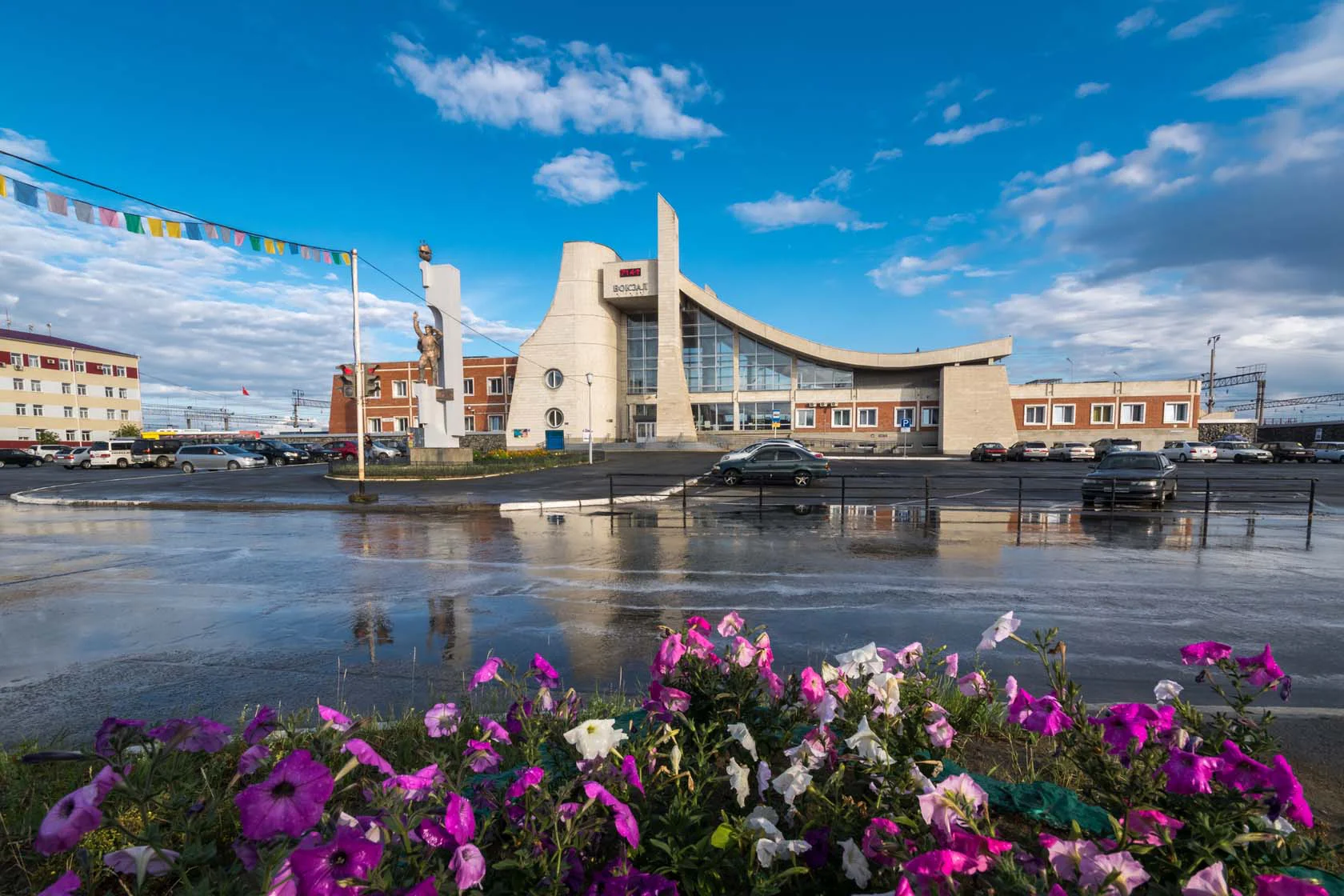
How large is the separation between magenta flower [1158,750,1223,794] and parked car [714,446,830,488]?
904 inches

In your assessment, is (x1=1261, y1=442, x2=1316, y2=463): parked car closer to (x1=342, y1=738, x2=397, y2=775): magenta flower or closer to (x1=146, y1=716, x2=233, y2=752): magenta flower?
(x1=342, y1=738, x2=397, y2=775): magenta flower

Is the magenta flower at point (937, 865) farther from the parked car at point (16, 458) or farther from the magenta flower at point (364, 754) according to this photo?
the parked car at point (16, 458)

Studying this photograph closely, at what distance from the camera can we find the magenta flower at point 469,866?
147 cm

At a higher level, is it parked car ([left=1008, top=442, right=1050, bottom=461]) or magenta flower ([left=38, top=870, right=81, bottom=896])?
magenta flower ([left=38, top=870, right=81, bottom=896])

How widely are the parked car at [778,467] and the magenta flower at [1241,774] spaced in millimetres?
22953

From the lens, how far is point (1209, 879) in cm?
135

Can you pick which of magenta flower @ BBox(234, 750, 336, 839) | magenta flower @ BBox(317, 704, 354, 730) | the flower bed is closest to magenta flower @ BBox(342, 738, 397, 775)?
the flower bed

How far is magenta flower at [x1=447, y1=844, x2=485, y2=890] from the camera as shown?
1475 mm

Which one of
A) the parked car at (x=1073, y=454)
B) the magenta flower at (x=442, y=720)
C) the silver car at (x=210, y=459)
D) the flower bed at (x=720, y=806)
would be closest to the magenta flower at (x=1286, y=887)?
the flower bed at (x=720, y=806)

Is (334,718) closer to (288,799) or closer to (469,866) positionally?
(288,799)

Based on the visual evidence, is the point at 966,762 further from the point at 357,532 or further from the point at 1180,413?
the point at 1180,413

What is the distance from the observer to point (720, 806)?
255cm

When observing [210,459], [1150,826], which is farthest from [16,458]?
[1150,826]

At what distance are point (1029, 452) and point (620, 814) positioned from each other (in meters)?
53.1
